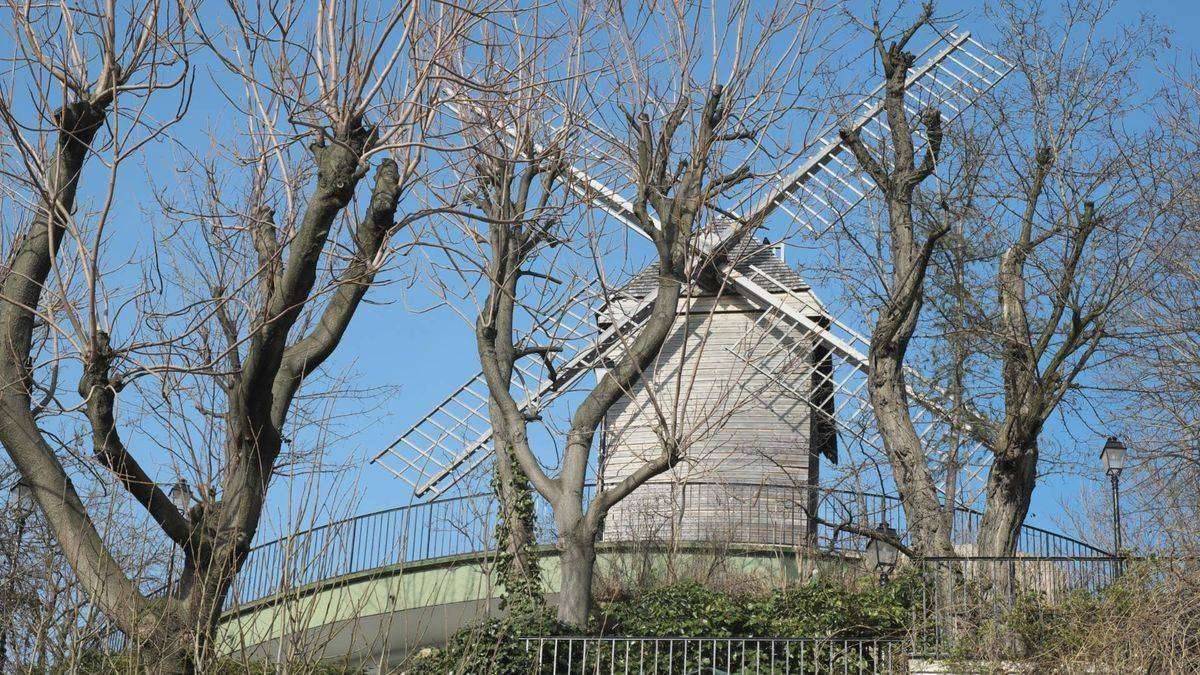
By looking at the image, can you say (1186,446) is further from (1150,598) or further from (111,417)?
(111,417)

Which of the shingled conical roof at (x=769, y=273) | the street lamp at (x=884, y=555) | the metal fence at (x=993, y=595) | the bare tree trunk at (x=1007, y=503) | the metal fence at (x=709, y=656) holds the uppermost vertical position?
the shingled conical roof at (x=769, y=273)

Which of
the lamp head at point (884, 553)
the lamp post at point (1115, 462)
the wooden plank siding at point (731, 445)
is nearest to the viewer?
the lamp head at point (884, 553)

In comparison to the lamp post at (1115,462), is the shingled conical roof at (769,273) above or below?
above

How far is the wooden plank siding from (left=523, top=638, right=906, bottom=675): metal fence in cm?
463

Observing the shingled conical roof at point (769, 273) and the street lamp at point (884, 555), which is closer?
the street lamp at point (884, 555)

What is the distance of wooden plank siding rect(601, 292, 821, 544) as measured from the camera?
19.1 metres

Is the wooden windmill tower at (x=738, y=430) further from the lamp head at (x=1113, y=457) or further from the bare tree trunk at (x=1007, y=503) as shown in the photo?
the bare tree trunk at (x=1007, y=503)

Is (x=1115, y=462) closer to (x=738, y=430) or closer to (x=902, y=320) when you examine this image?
(x=902, y=320)

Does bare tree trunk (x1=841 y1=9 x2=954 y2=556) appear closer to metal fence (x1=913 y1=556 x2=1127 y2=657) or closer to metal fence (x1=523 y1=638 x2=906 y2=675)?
metal fence (x1=913 y1=556 x2=1127 y2=657)

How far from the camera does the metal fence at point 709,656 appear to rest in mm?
12117

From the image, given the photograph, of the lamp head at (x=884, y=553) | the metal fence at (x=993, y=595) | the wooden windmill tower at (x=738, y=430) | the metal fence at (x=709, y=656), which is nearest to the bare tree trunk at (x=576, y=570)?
the metal fence at (x=709, y=656)

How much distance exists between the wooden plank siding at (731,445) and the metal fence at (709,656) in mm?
4631

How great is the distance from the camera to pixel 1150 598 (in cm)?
1105

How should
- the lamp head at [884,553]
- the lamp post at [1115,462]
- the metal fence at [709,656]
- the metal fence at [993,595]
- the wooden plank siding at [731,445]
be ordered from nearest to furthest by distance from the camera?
the metal fence at [993,595], the metal fence at [709,656], the lamp head at [884,553], the lamp post at [1115,462], the wooden plank siding at [731,445]
